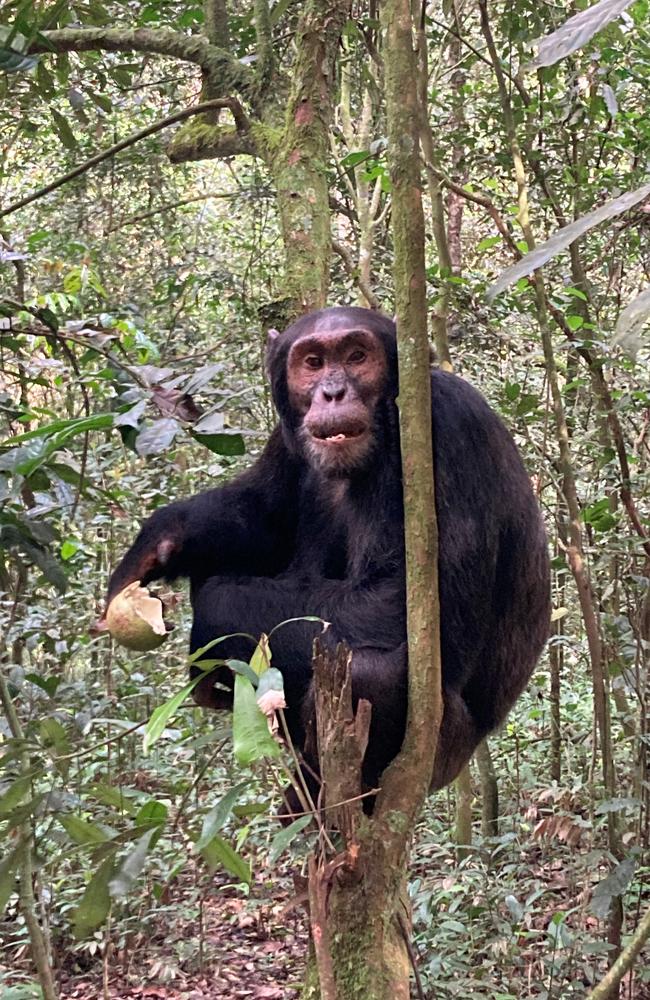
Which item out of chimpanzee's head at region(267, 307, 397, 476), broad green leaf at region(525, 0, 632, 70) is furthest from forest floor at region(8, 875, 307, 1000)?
broad green leaf at region(525, 0, 632, 70)

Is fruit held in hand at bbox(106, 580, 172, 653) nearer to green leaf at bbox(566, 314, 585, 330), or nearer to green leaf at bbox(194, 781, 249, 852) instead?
green leaf at bbox(194, 781, 249, 852)

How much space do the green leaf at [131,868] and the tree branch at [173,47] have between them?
3200 mm

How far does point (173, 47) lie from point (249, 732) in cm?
368

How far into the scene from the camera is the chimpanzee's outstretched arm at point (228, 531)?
3.83 metres

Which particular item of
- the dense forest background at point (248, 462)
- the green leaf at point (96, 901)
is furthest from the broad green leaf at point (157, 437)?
the green leaf at point (96, 901)

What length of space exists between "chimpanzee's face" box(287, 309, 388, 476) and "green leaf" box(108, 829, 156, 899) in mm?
1544

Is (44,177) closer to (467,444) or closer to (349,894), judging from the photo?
(467,444)

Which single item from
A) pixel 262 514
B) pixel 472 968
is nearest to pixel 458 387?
pixel 262 514

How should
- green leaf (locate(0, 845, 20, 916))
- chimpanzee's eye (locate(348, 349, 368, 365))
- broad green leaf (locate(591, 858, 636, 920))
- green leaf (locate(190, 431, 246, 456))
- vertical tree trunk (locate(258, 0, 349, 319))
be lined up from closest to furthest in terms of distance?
1. green leaf (locate(190, 431, 246, 456))
2. green leaf (locate(0, 845, 20, 916))
3. chimpanzee's eye (locate(348, 349, 368, 365))
4. vertical tree trunk (locate(258, 0, 349, 319))
5. broad green leaf (locate(591, 858, 636, 920))

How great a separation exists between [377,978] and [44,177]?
7.90 meters

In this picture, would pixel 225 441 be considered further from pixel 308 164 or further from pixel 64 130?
pixel 64 130

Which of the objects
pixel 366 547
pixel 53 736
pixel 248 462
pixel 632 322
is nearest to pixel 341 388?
pixel 366 547

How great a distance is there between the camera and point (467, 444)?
330cm

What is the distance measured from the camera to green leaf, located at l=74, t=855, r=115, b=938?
2.35 m
